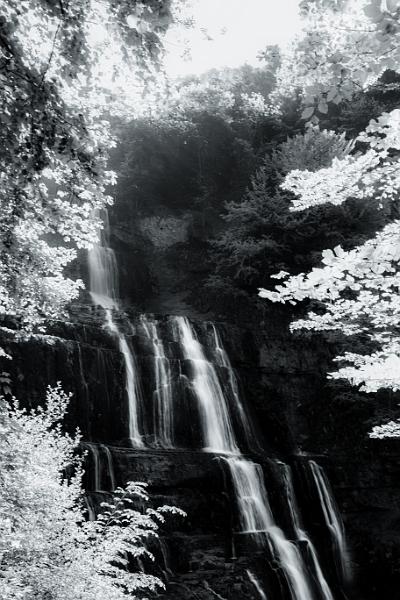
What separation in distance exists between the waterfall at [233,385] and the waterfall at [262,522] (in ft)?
8.80

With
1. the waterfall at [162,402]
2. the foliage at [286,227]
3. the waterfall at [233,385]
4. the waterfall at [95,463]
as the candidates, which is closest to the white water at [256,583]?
the waterfall at [95,463]

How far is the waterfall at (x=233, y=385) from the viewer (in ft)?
45.3

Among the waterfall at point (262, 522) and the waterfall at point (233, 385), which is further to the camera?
the waterfall at point (233, 385)

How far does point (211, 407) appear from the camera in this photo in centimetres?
1326

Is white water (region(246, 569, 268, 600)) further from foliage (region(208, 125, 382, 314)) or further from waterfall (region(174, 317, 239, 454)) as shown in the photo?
foliage (region(208, 125, 382, 314))

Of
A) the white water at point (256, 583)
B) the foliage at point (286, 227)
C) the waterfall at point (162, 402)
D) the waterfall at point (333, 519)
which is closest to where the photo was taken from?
the white water at point (256, 583)

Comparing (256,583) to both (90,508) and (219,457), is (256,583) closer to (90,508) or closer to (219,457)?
(219,457)

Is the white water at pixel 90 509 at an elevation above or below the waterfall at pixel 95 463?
below

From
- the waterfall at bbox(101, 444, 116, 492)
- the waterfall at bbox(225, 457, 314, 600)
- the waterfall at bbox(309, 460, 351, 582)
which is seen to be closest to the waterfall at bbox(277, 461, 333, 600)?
the waterfall at bbox(225, 457, 314, 600)

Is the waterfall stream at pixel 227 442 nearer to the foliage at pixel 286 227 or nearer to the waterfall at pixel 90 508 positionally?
the waterfall at pixel 90 508

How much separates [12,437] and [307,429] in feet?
38.7

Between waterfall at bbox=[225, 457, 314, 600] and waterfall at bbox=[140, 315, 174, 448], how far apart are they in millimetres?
2123

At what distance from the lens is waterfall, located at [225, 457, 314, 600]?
913 cm

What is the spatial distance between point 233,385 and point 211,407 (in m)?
1.40
